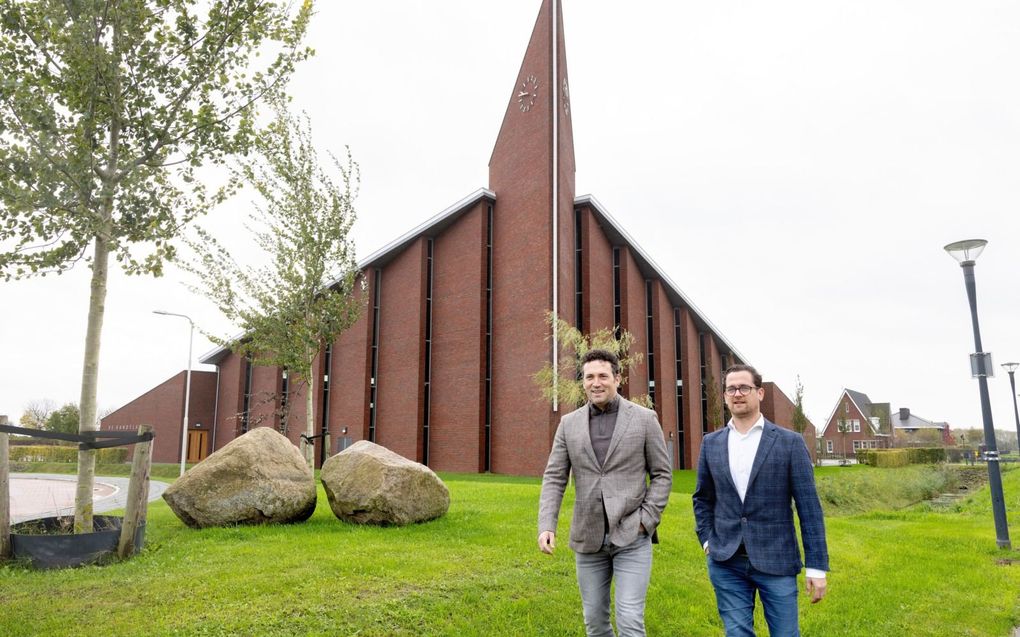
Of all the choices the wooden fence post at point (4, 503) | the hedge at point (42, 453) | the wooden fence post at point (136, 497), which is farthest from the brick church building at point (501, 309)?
the wooden fence post at point (4, 503)

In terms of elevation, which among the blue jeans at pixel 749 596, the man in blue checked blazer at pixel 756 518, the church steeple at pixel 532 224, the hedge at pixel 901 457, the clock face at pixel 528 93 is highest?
the clock face at pixel 528 93

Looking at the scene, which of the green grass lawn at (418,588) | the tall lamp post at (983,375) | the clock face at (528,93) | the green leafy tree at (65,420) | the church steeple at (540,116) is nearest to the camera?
the green grass lawn at (418,588)

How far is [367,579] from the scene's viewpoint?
21.2ft

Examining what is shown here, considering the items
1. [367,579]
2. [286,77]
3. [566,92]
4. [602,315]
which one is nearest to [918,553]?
[367,579]

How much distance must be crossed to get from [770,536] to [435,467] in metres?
27.0

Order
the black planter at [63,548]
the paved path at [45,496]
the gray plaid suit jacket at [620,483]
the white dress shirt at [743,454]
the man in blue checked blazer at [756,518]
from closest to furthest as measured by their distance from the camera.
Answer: the man in blue checked blazer at [756,518]
the white dress shirt at [743,454]
the gray plaid suit jacket at [620,483]
the black planter at [63,548]
the paved path at [45,496]

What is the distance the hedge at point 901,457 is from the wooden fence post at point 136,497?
39791mm

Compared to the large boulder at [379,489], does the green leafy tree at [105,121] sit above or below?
above

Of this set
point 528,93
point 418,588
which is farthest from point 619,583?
point 528,93

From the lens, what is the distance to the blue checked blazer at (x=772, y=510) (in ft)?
11.5

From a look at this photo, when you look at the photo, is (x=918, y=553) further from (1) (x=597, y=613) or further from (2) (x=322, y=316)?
(2) (x=322, y=316)

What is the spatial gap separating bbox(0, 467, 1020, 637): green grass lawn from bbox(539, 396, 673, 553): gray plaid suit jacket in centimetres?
217

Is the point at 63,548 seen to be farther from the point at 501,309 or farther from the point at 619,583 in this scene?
the point at 501,309

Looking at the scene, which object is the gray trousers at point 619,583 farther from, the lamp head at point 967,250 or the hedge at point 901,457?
the hedge at point 901,457
